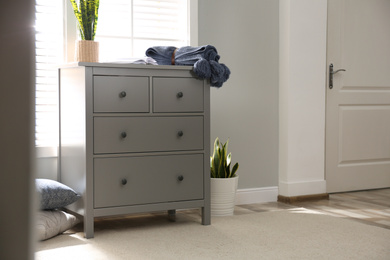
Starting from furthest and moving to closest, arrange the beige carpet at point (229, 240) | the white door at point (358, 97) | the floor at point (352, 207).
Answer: the white door at point (358, 97)
the floor at point (352, 207)
the beige carpet at point (229, 240)

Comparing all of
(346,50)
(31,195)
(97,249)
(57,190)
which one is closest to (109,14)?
(57,190)

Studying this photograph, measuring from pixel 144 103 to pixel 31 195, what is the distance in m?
2.39

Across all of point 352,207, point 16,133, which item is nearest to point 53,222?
point 352,207

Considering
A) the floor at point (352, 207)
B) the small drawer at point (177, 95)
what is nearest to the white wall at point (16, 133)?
the small drawer at point (177, 95)

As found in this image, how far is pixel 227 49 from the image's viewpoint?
3.25 m

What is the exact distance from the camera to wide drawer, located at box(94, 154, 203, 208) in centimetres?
243

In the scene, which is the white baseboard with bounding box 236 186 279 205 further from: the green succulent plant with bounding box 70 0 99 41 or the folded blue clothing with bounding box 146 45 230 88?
the green succulent plant with bounding box 70 0 99 41

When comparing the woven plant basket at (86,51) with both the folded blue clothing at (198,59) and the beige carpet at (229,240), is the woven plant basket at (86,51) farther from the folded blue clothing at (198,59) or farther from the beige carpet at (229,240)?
the beige carpet at (229,240)

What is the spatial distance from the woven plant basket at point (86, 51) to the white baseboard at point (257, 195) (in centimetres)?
139

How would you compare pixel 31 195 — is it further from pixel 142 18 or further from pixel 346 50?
pixel 346 50

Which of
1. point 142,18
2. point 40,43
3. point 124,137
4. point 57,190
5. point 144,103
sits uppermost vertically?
point 142,18

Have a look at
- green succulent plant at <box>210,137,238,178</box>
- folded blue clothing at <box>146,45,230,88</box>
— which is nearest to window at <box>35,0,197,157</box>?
folded blue clothing at <box>146,45,230,88</box>

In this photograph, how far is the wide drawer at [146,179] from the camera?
2433mm

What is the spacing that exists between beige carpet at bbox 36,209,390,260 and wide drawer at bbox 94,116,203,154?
0.44m
